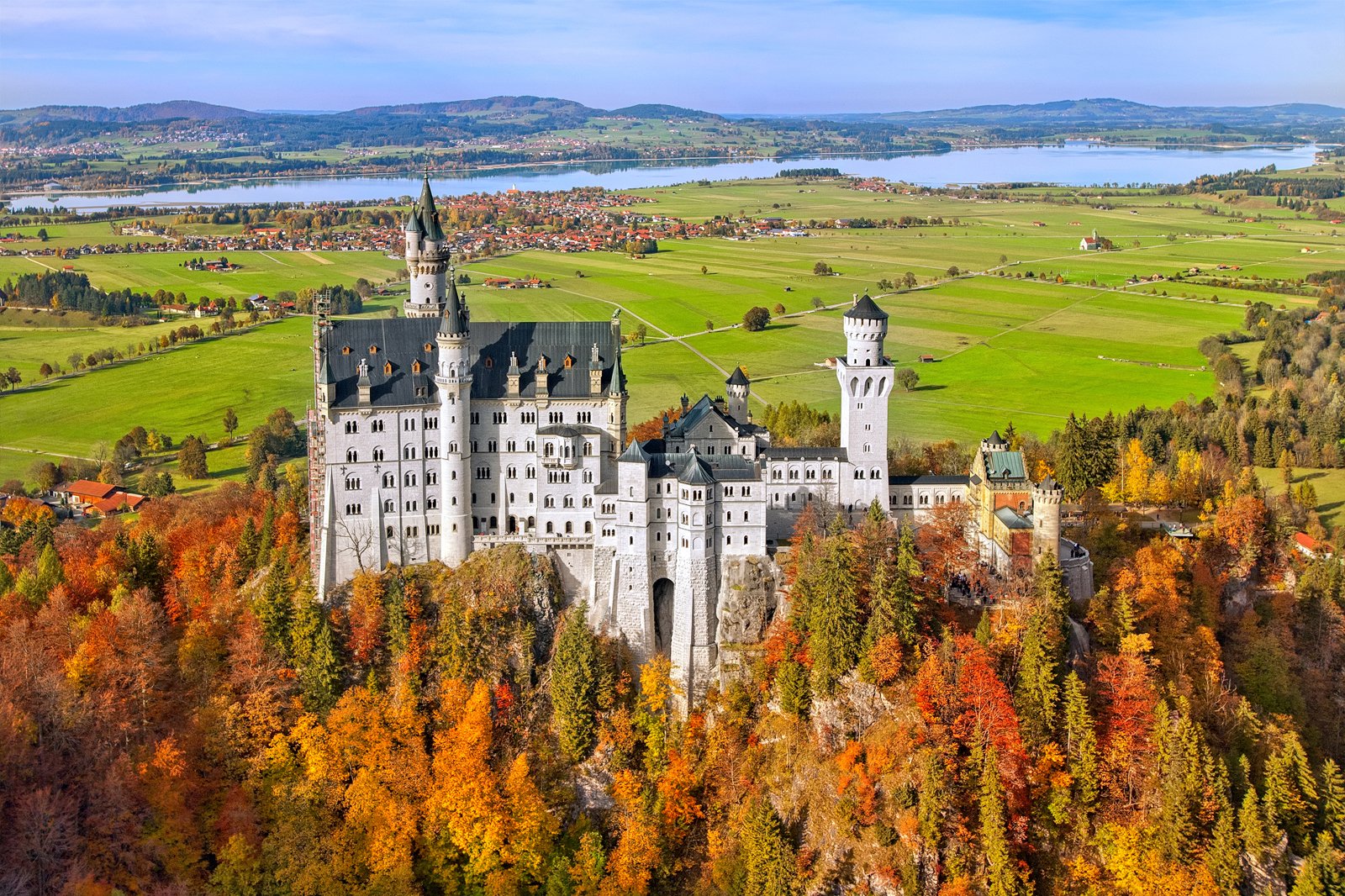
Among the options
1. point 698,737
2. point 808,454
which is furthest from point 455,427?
point 698,737

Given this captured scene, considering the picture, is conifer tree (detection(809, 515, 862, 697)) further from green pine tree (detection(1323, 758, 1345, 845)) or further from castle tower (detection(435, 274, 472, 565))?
green pine tree (detection(1323, 758, 1345, 845))

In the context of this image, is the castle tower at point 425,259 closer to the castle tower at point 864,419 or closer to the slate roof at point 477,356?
the slate roof at point 477,356

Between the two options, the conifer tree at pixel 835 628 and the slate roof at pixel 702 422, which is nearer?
the conifer tree at pixel 835 628

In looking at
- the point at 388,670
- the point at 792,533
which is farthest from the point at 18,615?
the point at 792,533

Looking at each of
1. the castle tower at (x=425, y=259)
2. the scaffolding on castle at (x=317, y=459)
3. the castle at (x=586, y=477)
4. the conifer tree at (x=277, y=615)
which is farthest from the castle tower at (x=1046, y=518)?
the conifer tree at (x=277, y=615)

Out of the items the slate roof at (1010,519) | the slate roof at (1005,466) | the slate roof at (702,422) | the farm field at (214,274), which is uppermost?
the farm field at (214,274)

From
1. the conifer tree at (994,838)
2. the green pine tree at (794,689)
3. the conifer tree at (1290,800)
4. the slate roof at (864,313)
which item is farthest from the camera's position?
the slate roof at (864,313)

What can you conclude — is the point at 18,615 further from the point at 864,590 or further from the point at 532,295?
the point at 532,295

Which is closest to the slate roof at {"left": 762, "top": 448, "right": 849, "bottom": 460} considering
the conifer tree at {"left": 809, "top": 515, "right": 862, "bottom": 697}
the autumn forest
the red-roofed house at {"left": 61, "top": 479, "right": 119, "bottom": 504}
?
the autumn forest
